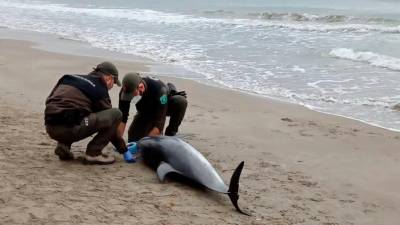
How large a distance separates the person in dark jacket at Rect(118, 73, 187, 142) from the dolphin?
424 mm

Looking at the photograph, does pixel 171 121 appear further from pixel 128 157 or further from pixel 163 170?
pixel 163 170

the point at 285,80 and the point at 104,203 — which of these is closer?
the point at 104,203

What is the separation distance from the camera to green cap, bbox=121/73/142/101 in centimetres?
629

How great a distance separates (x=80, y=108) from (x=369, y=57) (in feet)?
37.3

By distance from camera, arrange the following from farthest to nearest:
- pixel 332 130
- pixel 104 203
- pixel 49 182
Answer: pixel 332 130 → pixel 49 182 → pixel 104 203

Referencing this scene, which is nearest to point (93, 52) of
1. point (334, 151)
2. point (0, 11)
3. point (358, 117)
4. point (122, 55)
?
point (122, 55)

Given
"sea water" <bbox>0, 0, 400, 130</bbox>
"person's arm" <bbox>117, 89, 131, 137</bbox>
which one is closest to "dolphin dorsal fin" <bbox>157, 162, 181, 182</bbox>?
"person's arm" <bbox>117, 89, 131, 137</bbox>

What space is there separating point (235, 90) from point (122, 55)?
17.4 ft

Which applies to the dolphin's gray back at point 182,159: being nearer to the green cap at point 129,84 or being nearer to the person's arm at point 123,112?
the person's arm at point 123,112

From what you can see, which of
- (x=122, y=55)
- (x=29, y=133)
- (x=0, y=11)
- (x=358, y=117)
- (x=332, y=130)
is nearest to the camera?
(x=29, y=133)

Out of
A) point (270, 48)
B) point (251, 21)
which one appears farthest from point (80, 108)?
point (251, 21)

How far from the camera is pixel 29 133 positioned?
7.33m

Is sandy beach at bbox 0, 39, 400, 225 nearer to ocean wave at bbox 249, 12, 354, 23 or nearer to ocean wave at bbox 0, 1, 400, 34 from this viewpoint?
ocean wave at bbox 0, 1, 400, 34

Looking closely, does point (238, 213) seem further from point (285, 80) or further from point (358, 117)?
point (285, 80)
